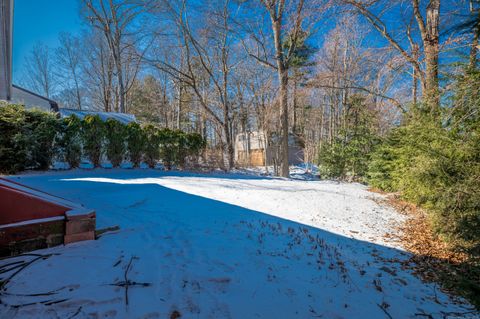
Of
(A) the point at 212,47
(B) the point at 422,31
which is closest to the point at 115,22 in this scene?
(A) the point at 212,47

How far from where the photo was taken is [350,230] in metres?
3.84

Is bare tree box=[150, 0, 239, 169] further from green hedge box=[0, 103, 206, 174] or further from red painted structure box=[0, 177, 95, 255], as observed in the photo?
red painted structure box=[0, 177, 95, 255]

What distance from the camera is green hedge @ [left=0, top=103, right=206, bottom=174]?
6719 mm

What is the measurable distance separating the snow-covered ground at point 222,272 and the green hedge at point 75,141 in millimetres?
4338

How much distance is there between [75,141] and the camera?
7.83 m

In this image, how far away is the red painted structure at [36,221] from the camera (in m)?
2.16

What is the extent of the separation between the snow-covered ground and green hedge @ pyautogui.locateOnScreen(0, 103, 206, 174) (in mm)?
4338

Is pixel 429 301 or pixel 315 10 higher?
pixel 315 10

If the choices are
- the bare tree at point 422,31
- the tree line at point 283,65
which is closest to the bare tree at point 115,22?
the tree line at point 283,65

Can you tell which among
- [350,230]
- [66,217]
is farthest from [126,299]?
[350,230]

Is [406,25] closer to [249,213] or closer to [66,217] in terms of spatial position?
[249,213]

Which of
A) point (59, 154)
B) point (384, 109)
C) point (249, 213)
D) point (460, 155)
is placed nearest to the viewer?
point (460, 155)

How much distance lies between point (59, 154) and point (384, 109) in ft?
42.8

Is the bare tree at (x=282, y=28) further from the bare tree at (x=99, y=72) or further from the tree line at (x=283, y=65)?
the bare tree at (x=99, y=72)
